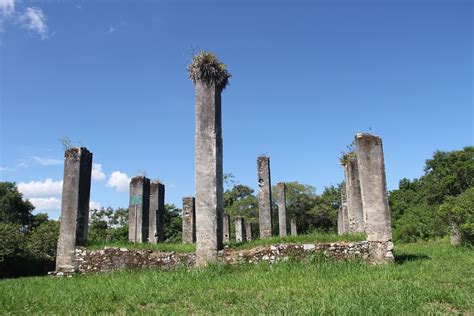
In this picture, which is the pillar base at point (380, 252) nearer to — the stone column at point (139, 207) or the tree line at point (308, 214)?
the tree line at point (308, 214)

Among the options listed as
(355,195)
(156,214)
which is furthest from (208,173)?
(156,214)

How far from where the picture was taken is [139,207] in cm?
1856

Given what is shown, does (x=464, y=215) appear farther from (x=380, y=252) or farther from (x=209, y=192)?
(x=209, y=192)

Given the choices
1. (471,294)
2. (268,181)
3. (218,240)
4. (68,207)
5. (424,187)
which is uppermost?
(424,187)

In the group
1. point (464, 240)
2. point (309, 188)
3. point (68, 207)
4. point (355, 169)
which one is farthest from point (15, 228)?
point (309, 188)

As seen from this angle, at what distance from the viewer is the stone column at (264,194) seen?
18.9m

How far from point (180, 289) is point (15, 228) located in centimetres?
1774

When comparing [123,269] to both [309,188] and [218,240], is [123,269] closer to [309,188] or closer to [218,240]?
[218,240]

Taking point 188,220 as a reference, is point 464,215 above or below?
below

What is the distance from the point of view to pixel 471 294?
251 inches

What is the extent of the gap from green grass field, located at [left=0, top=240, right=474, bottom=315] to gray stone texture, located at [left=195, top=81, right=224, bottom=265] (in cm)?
102

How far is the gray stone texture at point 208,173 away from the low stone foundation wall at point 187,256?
0.41m

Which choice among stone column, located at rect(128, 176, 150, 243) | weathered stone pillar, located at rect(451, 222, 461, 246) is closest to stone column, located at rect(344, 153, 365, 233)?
weathered stone pillar, located at rect(451, 222, 461, 246)

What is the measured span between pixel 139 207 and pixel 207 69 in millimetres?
8367
